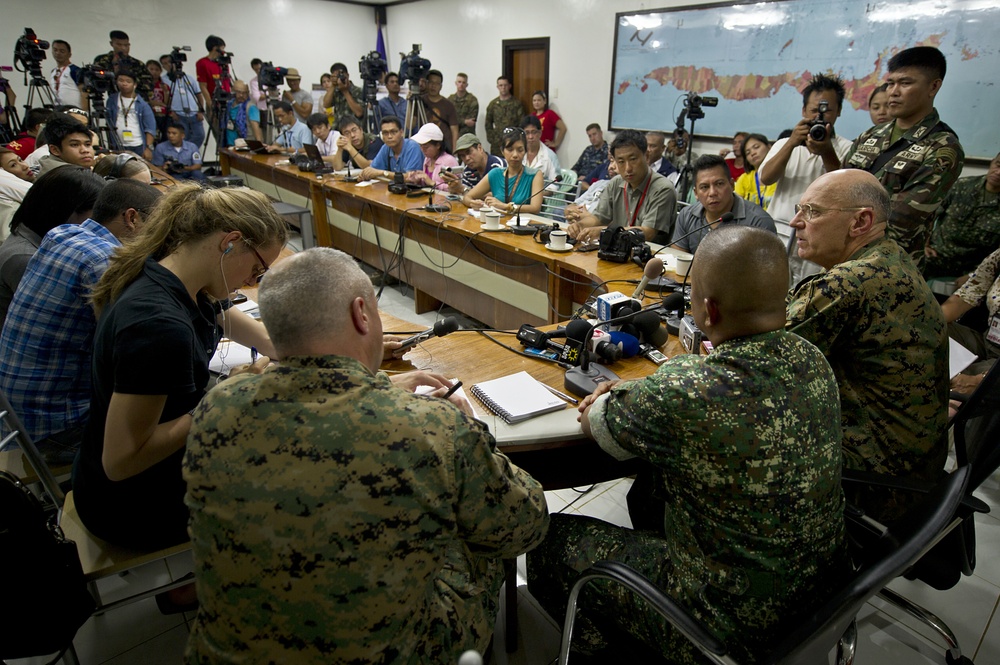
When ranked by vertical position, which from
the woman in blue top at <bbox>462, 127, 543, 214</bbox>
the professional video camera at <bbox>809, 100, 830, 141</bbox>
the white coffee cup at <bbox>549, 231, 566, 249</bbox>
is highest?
the professional video camera at <bbox>809, 100, 830, 141</bbox>

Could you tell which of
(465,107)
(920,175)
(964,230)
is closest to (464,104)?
(465,107)

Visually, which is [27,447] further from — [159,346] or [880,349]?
[880,349]

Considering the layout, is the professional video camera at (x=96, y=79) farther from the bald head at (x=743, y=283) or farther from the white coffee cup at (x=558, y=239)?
the bald head at (x=743, y=283)

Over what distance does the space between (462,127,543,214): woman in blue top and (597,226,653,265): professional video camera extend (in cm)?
125

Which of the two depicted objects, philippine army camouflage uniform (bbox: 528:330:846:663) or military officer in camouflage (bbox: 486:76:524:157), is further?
military officer in camouflage (bbox: 486:76:524:157)

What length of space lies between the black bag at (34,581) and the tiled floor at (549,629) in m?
0.44

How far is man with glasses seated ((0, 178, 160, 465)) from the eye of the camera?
149 cm

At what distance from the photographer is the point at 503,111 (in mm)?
7477

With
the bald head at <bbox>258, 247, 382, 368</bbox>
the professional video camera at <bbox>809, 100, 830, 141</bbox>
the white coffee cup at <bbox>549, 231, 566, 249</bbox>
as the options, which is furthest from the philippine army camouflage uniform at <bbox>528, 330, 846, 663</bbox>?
the professional video camera at <bbox>809, 100, 830, 141</bbox>

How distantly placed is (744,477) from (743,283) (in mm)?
352

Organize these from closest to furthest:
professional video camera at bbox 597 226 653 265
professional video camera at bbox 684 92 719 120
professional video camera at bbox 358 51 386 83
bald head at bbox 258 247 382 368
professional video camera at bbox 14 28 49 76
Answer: bald head at bbox 258 247 382 368, professional video camera at bbox 597 226 653 265, professional video camera at bbox 684 92 719 120, professional video camera at bbox 358 51 386 83, professional video camera at bbox 14 28 49 76

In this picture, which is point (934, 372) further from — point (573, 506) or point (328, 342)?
point (328, 342)

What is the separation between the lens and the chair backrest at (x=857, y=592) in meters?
0.82

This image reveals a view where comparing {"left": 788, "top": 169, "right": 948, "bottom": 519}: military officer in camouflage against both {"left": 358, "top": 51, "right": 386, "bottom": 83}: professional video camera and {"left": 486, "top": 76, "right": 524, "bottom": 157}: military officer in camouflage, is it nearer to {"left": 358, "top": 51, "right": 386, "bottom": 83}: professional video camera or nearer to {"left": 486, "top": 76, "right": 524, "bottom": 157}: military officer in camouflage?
{"left": 358, "top": 51, "right": 386, "bottom": 83}: professional video camera
